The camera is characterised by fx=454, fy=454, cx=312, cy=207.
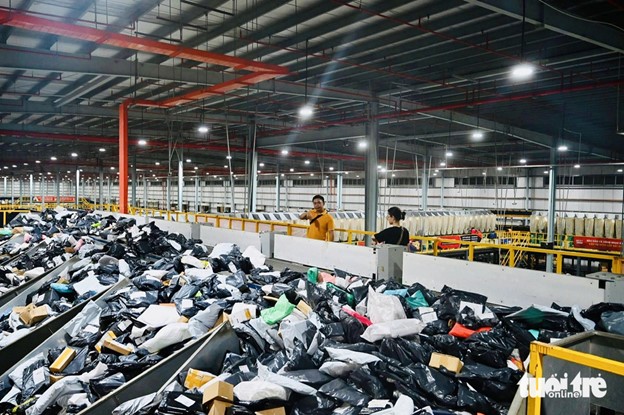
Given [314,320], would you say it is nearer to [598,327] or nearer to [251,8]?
[598,327]

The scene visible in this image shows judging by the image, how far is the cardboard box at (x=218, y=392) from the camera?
2.98 meters

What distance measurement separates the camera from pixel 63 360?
14.5 feet

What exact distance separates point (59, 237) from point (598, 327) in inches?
385

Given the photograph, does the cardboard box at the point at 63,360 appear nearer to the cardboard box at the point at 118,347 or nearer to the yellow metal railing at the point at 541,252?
the cardboard box at the point at 118,347

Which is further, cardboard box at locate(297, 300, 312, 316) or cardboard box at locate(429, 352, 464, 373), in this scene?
cardboard box at locate(297, 300, 312, 316)

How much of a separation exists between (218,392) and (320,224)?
4575mm

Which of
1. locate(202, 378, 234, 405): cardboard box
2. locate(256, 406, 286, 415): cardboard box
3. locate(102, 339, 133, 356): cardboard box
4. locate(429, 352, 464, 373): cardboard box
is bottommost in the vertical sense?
locate(102, 339, 133, 356): cardboard box

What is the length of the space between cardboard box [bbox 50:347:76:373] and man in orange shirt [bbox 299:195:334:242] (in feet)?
12.8

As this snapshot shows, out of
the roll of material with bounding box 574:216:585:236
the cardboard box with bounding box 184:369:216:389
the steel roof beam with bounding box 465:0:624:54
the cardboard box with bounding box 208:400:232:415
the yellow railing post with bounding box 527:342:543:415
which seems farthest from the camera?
the roll of material with bounding box 574:216:585:236

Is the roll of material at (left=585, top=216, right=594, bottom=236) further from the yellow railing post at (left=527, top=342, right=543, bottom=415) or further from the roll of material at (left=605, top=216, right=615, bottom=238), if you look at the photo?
the yellow railing post at (left=527, top=342, right=543, bottom=415)

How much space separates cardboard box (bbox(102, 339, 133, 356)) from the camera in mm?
4320

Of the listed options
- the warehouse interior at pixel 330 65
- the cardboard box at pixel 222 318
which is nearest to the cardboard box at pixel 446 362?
the cardboard box at pixel 222 318

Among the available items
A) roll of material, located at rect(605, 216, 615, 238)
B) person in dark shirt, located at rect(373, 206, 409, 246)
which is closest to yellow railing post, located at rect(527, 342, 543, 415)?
person in dark shirt, located at rect(373, 206, 409, 246)

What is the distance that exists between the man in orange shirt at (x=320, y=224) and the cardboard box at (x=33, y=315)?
3.85 meters
